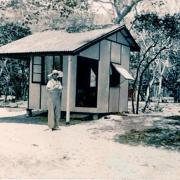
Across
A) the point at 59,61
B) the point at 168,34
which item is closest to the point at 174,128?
the point at 59,61

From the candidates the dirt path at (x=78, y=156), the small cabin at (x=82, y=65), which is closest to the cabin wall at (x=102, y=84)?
the small cabin at (x=82, y=65)

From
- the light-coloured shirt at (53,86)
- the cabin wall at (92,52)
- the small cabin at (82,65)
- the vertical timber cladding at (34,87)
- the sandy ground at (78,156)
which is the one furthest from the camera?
the vertical timber cladding at (34,87)

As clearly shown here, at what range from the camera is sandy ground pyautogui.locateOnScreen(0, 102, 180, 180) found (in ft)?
26.0

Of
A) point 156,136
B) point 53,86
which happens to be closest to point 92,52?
point 53,86

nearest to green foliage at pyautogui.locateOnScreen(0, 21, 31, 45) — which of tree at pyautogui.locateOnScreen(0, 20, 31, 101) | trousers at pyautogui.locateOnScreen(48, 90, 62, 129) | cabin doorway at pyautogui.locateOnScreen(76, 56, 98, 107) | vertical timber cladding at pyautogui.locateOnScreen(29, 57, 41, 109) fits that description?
tree at pyautogui.locateOnScreen(0, 20, 31, 101)

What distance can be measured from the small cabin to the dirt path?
3.26 metres

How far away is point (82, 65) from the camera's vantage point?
759 inches

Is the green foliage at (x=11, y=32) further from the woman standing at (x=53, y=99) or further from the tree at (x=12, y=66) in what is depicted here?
the woman standing at (x=53, y=99)

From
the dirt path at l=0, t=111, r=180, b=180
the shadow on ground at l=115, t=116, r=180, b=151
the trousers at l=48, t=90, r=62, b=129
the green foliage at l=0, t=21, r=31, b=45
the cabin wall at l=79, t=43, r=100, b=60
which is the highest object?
the green foliage at l=0, t=21, r=31, b=45

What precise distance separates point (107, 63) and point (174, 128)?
5.16 m

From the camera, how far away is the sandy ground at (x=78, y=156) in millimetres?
7914

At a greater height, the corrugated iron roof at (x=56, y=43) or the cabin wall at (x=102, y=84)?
the corrugated iron roof at (x=56, y=43)

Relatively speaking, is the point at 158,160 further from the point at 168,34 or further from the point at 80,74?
the point at 168,34

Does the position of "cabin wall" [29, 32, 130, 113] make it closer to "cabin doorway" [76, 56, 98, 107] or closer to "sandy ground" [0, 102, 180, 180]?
"cabin doorway" [76, 56, 98, 107]
